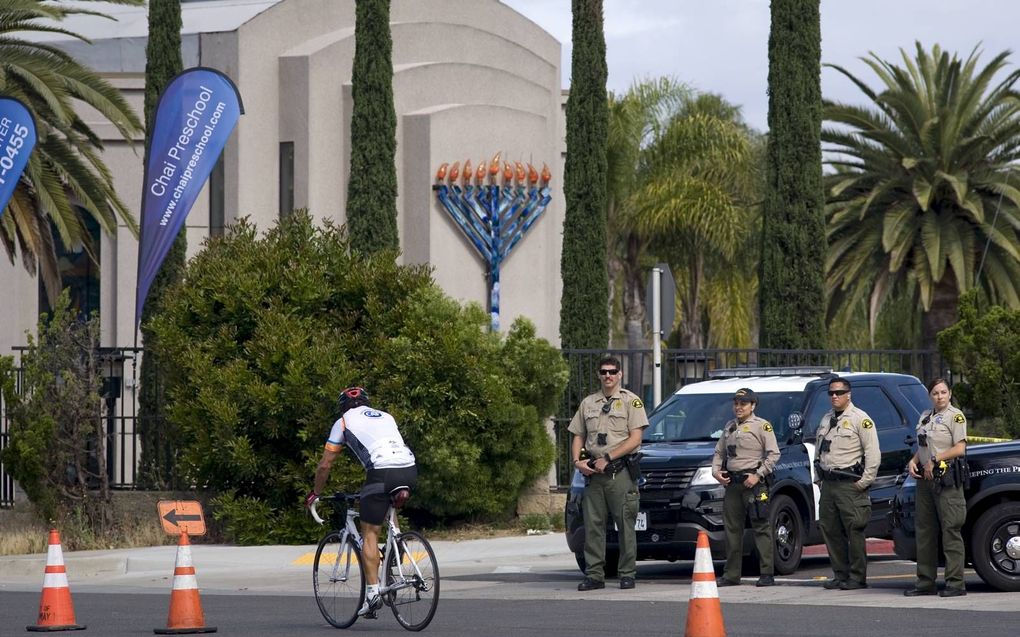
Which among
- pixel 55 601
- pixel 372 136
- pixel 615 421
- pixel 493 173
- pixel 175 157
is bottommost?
pixel 55 601

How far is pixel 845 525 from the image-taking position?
1421 centimetres

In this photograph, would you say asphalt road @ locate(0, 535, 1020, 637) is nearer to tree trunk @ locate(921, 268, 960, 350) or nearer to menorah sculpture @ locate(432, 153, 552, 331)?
menorah sculpture @ locate(432, 153, 552, 331)

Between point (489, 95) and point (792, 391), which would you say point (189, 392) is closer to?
point (792, 391)

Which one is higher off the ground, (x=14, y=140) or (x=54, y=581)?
(x=14, y=140)

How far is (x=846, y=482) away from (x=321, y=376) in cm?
720

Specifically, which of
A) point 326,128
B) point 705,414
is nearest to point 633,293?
point 326,128

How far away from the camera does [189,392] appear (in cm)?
1997

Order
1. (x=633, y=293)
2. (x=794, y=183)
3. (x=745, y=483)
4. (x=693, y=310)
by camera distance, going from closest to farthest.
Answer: (x=745, y=483) < (x=794, y=183) < (x=633, y=293) < (x=693, y=310)

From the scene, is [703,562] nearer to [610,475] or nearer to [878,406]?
[610,475]

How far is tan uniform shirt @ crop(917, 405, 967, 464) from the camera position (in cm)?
1345

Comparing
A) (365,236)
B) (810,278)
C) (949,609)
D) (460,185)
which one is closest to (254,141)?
(460,185)

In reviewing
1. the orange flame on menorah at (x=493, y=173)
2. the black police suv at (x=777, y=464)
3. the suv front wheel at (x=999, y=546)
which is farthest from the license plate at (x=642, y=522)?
the orange flame on menorah at (x=493, y=173)

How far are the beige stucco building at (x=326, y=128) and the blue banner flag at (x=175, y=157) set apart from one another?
32.2 feet

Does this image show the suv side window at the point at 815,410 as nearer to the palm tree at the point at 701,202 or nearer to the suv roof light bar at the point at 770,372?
the suv roof light bar at the point at 770,372
